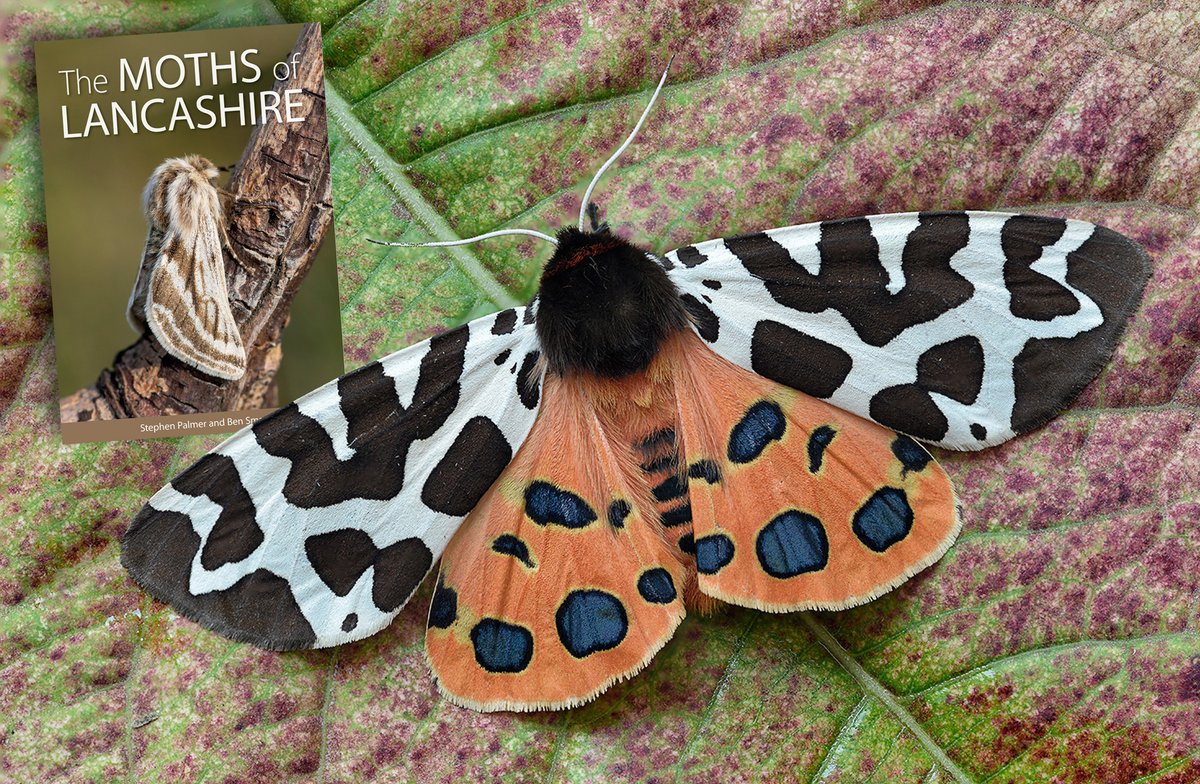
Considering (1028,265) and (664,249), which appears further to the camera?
(664,249)

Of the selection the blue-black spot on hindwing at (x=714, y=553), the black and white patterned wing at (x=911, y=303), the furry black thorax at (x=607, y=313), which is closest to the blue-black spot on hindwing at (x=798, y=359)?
the black and white patterned wing at (x=911, y=303)

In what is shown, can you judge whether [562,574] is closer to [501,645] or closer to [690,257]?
[501,645]

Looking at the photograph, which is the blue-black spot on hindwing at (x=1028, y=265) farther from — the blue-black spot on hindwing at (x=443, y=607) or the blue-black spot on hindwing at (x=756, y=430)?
the blue-black spot on hindwing at (x=443, y=607)

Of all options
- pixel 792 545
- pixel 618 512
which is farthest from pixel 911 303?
pixel 618 512

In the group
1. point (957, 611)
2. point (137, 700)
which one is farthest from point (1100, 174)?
point (137, 700)

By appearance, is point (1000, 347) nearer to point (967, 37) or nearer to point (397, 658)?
point (967, 37)
